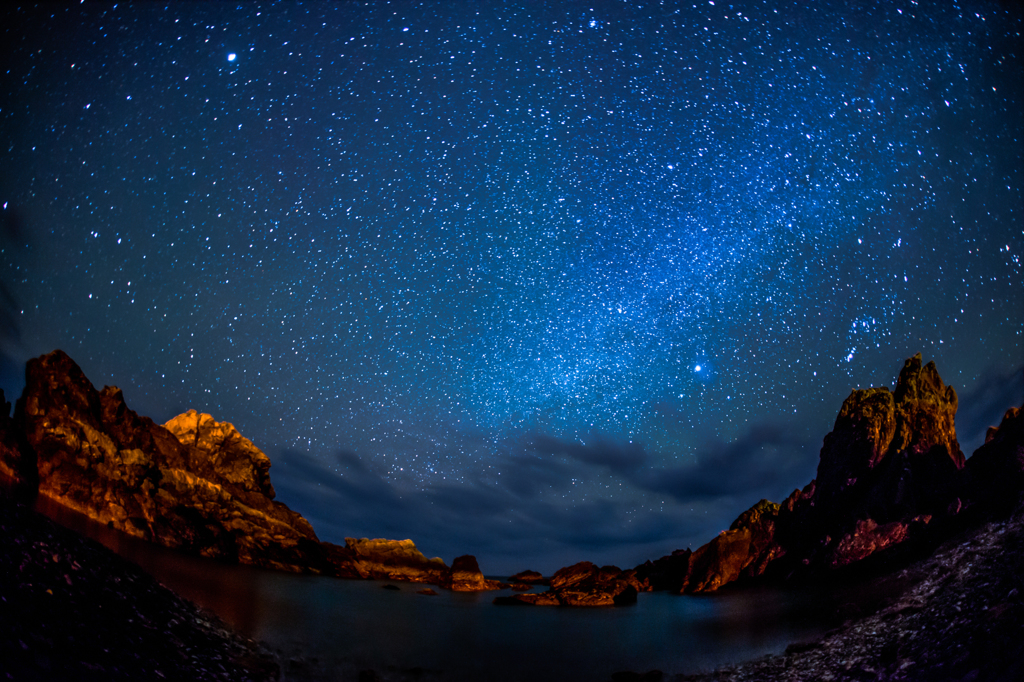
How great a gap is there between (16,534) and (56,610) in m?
4.83

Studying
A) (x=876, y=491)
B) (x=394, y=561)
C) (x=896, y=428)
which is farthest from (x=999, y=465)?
(x=394, y=561)

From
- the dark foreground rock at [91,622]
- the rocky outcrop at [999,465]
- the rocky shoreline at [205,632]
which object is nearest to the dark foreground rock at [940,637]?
the rocky shoreline at [205,632]

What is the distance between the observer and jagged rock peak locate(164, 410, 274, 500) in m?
92.9

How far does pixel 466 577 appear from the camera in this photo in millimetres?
92312

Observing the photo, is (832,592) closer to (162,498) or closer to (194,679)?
(194,679)

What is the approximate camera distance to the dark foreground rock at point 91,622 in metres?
8.68

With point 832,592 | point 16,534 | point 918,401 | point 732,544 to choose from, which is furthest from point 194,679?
point 732,544

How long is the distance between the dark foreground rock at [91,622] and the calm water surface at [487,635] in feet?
12.3

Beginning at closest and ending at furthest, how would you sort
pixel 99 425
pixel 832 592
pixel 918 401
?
pixel 832 592, pixel 918 401, pixel 99 425

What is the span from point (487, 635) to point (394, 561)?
8602cm

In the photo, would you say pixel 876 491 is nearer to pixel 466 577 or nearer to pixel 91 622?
pixel 466 577

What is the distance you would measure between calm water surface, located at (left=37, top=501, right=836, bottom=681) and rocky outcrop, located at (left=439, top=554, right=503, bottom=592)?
48055 millimetres

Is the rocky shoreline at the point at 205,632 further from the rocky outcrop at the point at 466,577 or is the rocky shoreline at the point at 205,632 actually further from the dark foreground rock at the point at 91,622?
the rocky outcrop at the point at 466,577

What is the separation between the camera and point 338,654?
20859 millimetres
